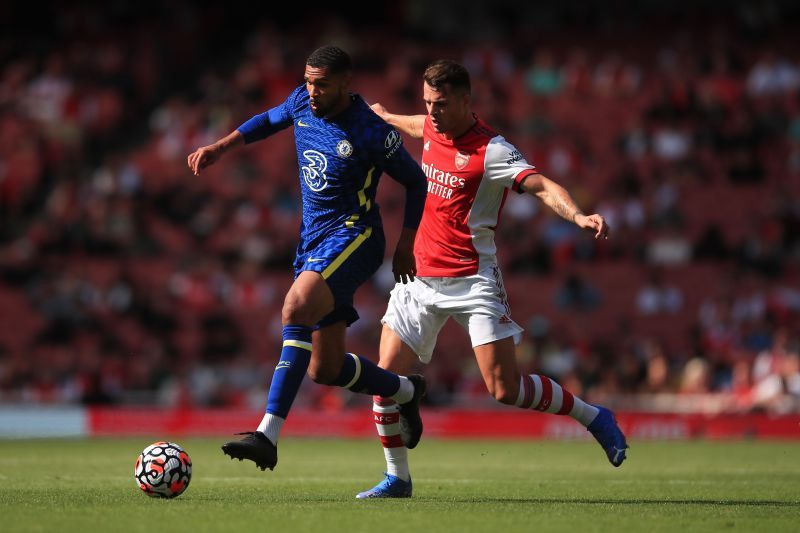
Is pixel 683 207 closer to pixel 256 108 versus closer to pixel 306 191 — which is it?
pixel 256 108

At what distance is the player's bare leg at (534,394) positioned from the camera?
898cm

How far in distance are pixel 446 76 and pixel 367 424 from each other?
11446 mm

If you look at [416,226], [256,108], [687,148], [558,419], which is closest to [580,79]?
[687,148]

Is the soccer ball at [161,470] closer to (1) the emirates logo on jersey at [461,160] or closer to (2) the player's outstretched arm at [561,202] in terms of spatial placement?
(1) the emirates logo on jersey at [461,160]

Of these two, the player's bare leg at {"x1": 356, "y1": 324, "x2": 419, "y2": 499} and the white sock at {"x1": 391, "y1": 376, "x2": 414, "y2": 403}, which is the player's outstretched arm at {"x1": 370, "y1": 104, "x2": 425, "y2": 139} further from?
the white sock at {"x1": 391, "y1": 376, "x2": 414, "y2": 403}

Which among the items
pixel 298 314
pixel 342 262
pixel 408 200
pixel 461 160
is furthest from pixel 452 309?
pixel 298 314

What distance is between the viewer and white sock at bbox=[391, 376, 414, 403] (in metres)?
8.78

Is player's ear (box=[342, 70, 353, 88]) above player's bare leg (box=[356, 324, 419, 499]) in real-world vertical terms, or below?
above

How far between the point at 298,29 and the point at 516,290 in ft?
38.7

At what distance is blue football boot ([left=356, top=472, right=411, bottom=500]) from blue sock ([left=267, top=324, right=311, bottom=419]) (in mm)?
999

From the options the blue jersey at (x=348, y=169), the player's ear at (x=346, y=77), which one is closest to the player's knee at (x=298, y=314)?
the blue jersey at (x=348, y=169)

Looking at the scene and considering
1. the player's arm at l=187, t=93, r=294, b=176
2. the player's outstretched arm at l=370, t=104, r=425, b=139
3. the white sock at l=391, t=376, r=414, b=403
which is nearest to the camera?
the player's arm at l=187, t=93, r=294, b=176

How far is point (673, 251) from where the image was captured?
77.0 ft

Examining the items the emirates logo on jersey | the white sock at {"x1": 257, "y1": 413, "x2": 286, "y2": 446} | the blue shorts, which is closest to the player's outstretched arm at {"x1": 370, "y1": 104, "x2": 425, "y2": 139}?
the emirates logo on jersey
